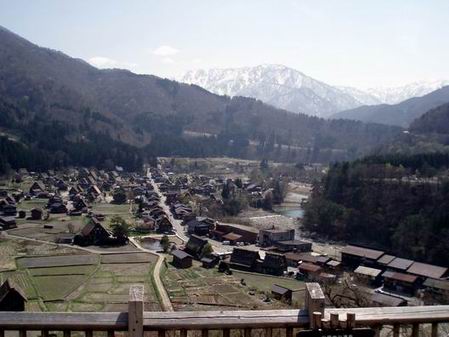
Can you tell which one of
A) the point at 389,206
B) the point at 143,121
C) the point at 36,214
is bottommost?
the point at 36,214

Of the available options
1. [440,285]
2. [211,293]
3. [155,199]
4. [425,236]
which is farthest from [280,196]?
[211,293]

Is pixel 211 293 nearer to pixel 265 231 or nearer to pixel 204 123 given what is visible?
pixel 265 231

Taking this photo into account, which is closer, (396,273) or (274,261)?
(396,273)

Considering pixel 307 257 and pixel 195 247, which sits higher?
pixel 195 247

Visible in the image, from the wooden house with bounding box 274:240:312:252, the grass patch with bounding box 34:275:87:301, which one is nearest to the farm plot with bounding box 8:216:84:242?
the grass patch with bounding box 34:275:87:301

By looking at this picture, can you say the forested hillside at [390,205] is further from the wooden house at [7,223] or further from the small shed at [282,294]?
the wooden house at [7,223]

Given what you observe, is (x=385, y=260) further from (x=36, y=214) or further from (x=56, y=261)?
(x=36, y=214)

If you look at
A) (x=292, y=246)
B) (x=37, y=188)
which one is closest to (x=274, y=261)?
(x=292, y=246)

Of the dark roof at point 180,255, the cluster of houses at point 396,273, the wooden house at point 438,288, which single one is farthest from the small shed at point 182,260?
the wooden house at point 438,288
